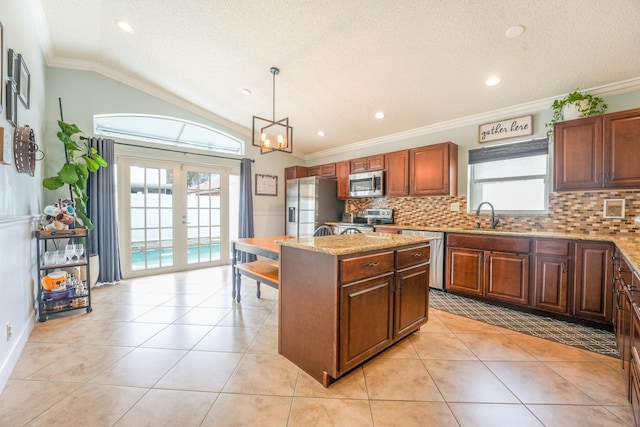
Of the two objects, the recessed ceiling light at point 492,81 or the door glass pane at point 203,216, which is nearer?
the recessed ceiling light at point 492,81

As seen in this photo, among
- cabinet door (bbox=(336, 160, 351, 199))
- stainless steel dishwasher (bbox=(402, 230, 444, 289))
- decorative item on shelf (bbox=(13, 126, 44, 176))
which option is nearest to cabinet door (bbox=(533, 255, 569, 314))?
stainless steel dishwasher (bbox=(402, 230, 444, 289))

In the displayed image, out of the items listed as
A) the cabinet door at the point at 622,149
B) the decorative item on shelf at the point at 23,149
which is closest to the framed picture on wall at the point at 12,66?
the decorative item on shelf at the point at 23,149

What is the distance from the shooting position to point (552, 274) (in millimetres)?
2641

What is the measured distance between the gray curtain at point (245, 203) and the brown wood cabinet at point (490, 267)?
3466 millimetres

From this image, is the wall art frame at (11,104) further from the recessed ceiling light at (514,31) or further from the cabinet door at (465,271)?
the cabinet door at (465,271)

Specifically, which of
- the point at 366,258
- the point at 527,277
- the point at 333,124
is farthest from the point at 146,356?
the point at 333,124

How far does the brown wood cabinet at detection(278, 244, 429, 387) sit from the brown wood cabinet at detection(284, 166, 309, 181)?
3.84m

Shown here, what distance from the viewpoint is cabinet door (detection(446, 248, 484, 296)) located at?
3.10 meters

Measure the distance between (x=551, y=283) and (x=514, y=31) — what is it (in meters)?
2.39

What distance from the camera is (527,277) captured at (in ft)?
9.11

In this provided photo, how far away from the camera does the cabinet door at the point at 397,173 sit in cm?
413

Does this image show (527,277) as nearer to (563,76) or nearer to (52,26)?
(563,76)

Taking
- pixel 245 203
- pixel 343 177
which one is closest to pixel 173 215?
pixel 245 203

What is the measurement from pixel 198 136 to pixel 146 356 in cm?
386
